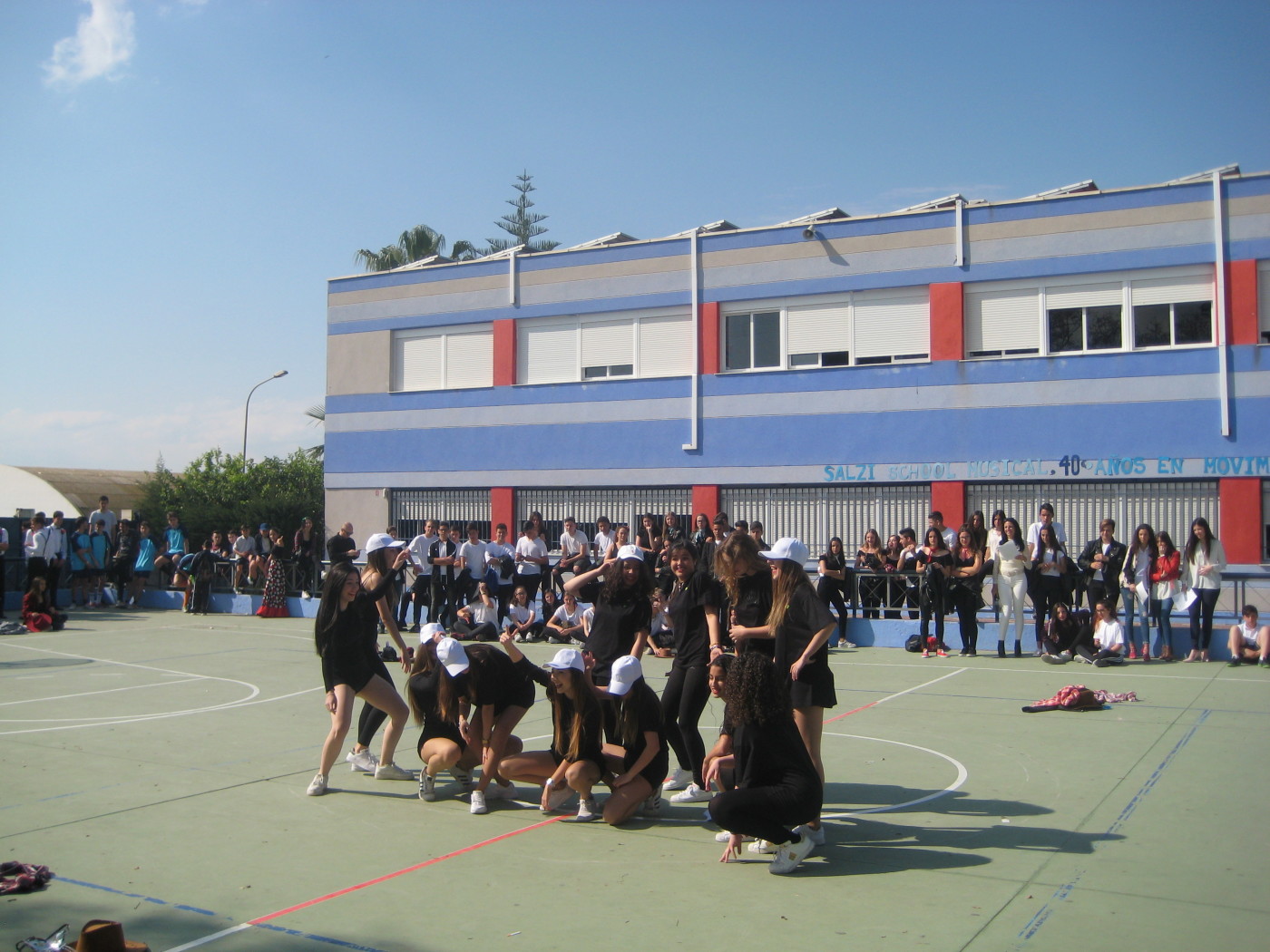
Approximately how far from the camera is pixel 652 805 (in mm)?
7363

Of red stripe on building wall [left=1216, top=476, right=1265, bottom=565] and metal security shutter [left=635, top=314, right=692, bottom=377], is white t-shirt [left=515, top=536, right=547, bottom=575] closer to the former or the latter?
metal security shutter [left=635, top=314, right=692, bottom=377]

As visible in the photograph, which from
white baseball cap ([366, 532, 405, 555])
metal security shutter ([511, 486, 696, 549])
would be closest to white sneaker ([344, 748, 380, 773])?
white baseball cap ([366, 532, 405, 555])

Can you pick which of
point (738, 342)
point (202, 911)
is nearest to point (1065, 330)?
point (738, 342)

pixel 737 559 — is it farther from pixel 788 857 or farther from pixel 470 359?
pixel 470 359

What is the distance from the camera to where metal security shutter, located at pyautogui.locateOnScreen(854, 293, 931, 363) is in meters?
21.8

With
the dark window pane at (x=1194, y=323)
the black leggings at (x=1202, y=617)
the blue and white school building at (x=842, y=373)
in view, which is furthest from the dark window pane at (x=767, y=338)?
the black leggings at (x=1202, y=617)

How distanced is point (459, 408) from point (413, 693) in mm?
18582

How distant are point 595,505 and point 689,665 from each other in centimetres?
1705

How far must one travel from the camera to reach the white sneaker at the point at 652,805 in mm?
7336

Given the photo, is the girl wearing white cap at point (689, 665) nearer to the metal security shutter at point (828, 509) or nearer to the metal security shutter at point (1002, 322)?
the metal security shutter at point (828, 509)

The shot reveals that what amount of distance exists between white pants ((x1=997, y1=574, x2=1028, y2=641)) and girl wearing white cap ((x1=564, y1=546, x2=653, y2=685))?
9.01 meters

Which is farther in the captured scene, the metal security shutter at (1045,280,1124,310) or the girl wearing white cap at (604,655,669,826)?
the metal security shutter at (1045,280,1124,310)

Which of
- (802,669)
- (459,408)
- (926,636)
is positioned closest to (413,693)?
(802,669)

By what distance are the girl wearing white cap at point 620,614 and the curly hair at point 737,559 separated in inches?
33.7
